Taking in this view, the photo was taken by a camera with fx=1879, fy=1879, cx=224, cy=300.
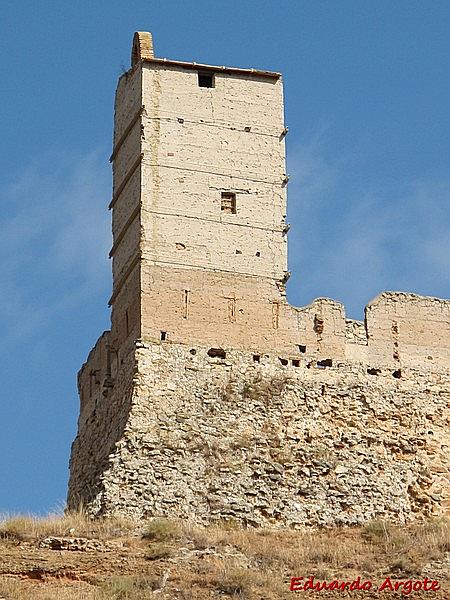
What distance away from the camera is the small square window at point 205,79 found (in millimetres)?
33906

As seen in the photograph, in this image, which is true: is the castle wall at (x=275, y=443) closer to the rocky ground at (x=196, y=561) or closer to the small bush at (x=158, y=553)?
the rocky ground at (x=196, y=561)

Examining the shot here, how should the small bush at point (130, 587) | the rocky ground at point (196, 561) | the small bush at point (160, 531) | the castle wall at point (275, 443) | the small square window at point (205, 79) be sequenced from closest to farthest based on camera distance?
1. the small bush at point (130, 587)
2. the rocky ground at point (196, 561)
3. the small bush at point (160, 531)
4. the castle wall at point (275, 443)
5. the small square window at point (205, 79)

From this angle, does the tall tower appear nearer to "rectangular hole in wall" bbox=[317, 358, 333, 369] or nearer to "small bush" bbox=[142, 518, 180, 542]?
"rectangular hole in wall" bbox=[317, 358, 333, 369]

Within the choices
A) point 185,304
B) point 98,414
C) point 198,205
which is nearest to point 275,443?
point 185,304

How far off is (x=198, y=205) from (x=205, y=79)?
266cm

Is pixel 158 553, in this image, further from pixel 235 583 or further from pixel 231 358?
pixel 231 358

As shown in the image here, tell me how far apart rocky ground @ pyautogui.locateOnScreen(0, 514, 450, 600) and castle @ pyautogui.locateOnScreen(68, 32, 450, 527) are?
3.36 feet

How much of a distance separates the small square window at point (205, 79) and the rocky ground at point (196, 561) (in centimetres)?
857

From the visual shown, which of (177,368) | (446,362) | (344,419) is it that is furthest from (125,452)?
(446,362)

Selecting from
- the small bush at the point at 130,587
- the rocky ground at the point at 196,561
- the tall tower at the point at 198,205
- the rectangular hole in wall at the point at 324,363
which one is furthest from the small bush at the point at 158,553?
the rectangular hole in wall at the point at 324,363

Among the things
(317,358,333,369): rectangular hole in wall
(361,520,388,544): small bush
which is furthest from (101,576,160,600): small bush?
(317,358,333,369): rectangular hole in wall

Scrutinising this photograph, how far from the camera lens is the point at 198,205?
32719mm

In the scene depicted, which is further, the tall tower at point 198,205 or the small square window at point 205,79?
the small square window at point 205,79

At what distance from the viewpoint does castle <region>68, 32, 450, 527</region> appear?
30422 mm
